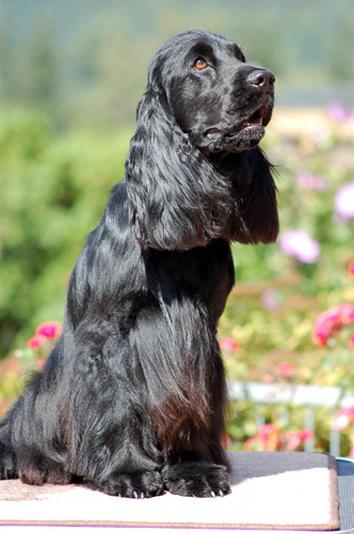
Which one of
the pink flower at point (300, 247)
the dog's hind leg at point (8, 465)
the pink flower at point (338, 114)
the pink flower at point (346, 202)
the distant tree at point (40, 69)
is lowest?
the dog's hind leg at point (8, 465)

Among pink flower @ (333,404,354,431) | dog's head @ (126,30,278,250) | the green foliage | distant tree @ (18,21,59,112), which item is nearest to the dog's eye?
dog's head @ (126,30,278,250)

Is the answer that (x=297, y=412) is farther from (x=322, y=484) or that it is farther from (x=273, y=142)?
(x=273, y=142)

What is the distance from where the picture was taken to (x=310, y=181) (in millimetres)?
8156

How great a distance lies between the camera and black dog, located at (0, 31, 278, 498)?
10.1 ft

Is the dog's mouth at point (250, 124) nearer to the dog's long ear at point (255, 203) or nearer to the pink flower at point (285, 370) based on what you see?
the dog's long ear at point (255, 203)

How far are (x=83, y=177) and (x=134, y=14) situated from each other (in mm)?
116439

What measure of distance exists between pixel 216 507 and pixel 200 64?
1.33m

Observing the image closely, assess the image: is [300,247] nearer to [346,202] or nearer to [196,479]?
[346,202]

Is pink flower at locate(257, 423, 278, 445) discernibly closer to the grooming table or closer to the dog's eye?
the grooming table

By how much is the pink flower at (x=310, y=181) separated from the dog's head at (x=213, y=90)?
4953 mm

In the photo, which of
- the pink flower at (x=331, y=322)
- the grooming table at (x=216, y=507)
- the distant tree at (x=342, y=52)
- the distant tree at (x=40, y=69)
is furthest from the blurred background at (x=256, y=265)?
the distant tree at (x=342, y=52)

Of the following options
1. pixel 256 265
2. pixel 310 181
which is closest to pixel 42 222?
pixel 256 265

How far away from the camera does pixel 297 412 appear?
16.7 feet

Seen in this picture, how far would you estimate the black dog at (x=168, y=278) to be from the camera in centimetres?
309
